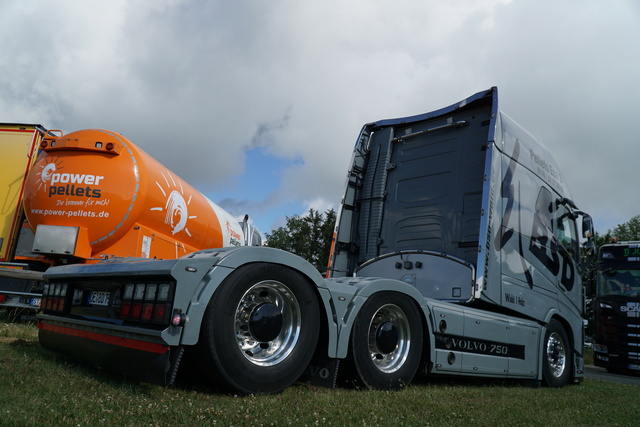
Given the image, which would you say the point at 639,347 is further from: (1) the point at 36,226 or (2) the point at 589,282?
(1) the point at 36,226

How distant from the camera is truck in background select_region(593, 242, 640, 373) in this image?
500 inches

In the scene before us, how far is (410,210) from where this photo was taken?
6.78m

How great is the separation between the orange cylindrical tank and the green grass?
2495 millimetres

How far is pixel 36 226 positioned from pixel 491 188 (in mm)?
→ 6373

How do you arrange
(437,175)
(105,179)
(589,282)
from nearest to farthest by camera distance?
(437,175) → (105,179) → (589,282)

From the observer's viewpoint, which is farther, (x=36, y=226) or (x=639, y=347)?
(x=639, y=347)

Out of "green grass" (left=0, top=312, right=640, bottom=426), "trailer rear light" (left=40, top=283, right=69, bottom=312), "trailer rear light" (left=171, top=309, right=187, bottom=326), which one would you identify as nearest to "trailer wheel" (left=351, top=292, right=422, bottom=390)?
"green grass" (left=0, top=312, right=640, bottom=426)

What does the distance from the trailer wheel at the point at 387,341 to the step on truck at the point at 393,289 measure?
1 cm

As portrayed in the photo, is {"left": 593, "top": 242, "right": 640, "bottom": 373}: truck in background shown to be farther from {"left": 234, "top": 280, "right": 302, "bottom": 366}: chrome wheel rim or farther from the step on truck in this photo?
{"left": 234, "top": 280, "right": 302, "bottom": 366}: chrome wheel rim

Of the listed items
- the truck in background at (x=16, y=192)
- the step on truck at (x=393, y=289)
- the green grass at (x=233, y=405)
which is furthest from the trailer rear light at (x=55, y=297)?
the truck in background at (x=16, y=192)

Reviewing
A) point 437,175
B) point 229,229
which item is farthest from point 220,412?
point 229,229

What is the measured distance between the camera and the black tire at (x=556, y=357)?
21.9 feet

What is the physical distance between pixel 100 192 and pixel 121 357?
421 cm

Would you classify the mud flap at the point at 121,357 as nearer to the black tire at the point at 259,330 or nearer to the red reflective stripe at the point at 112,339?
the red reflective stripe at the point at 112,339
